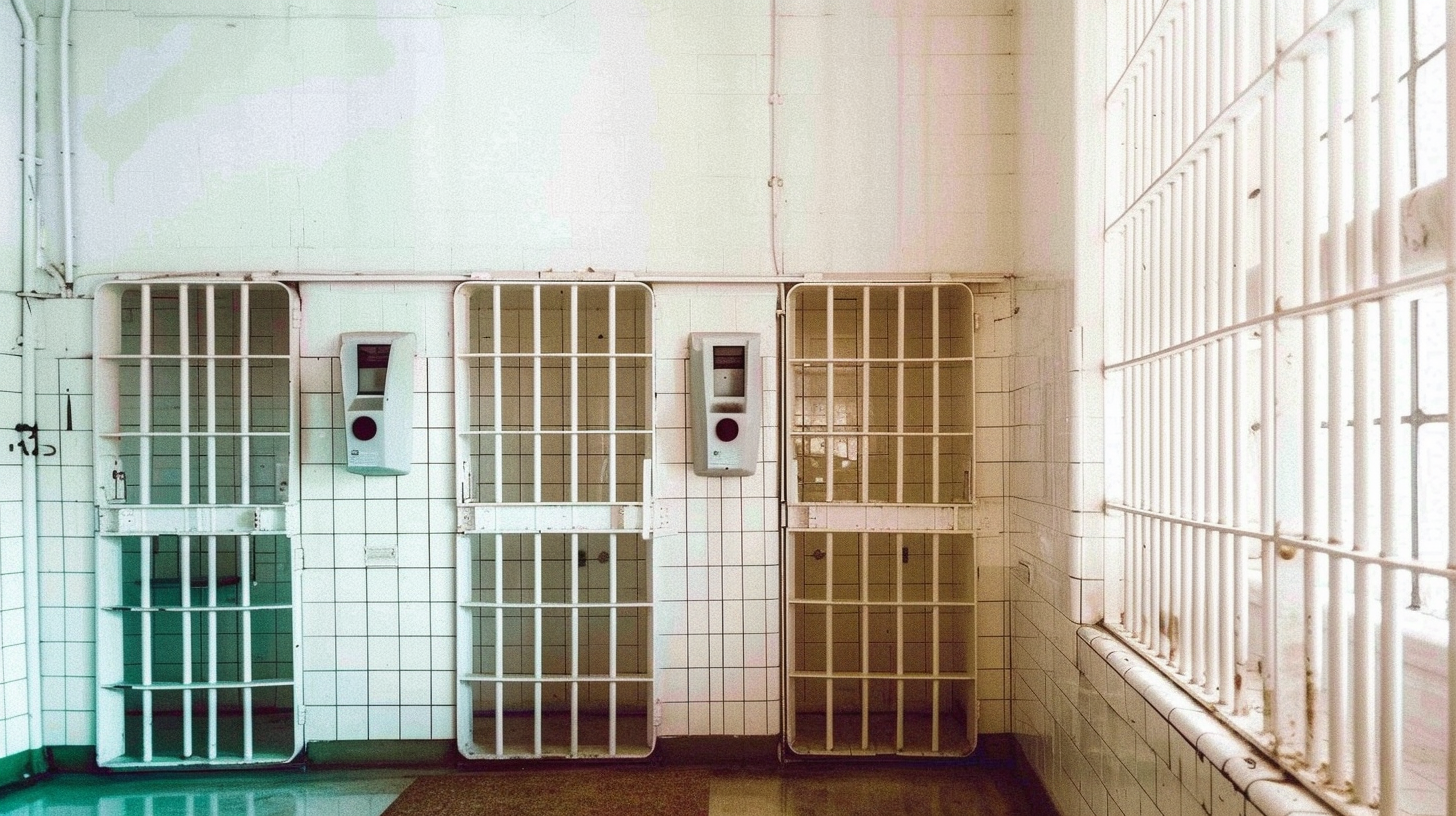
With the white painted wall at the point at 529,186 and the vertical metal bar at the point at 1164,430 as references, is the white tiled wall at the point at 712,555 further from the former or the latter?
the vertical metal bar at the point at 1164,430

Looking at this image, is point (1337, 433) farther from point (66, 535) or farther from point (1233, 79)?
point (66, 535)

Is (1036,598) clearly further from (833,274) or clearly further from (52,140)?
(52,140)

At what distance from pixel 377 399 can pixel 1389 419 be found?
12.0 ft

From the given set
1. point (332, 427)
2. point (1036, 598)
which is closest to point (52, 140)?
point (332, 427)

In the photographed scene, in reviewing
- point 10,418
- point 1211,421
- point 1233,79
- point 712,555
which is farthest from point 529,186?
point 1211,421

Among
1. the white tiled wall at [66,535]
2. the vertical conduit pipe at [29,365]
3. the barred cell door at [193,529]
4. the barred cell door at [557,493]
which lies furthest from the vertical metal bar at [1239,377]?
the vertical conduit pipe at [29,365]

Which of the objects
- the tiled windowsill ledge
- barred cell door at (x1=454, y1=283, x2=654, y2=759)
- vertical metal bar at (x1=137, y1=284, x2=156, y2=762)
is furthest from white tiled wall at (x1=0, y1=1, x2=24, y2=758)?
the tiled windowsill ledge

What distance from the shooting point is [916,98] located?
3.97 metres

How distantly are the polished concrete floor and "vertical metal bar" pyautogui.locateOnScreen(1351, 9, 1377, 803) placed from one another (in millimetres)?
2157

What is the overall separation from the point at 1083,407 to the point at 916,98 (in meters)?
1.82

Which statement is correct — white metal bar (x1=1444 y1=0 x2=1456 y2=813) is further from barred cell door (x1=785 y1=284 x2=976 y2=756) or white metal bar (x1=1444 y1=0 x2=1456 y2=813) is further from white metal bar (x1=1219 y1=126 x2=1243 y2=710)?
barred cell door (x1=785 y1=284 x2=976 y2=756)

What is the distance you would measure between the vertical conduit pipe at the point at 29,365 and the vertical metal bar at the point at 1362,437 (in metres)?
5.12

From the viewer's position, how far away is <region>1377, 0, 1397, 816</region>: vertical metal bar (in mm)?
1460

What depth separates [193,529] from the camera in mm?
3904
